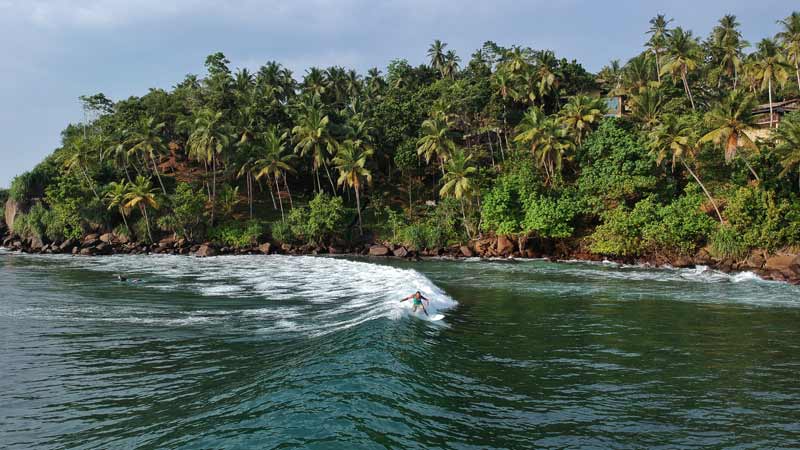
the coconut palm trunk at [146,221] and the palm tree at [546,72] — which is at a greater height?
the palm tree at [546,72]

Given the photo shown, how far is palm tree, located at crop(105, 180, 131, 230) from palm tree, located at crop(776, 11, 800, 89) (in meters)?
70.8

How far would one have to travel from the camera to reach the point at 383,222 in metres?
60.7

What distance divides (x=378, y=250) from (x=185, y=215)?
75.0 feet

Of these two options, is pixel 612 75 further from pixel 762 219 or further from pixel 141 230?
pixel 141 230

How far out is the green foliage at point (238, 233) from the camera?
56438mm

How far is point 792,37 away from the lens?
51062 millimetres

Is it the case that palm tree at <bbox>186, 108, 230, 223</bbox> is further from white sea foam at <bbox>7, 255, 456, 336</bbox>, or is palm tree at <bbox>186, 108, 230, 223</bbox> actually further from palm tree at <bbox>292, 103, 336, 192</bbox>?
white sea foam at <bbox>7, 255, 456, 336</bbox>

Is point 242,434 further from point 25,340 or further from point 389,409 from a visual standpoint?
point 25,340

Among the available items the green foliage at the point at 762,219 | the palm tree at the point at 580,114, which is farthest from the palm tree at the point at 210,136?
the green foliage at the point at 762,219

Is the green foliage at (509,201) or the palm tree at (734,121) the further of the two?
the green foliage at (509,201)

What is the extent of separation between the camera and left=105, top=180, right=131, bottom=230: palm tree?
55425mm

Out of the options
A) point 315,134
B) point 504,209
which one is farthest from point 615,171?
point 315,134

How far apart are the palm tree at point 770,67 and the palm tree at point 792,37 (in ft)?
3.50

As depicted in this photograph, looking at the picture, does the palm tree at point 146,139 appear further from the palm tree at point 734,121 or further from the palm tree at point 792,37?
the palm tree at point 792,37
